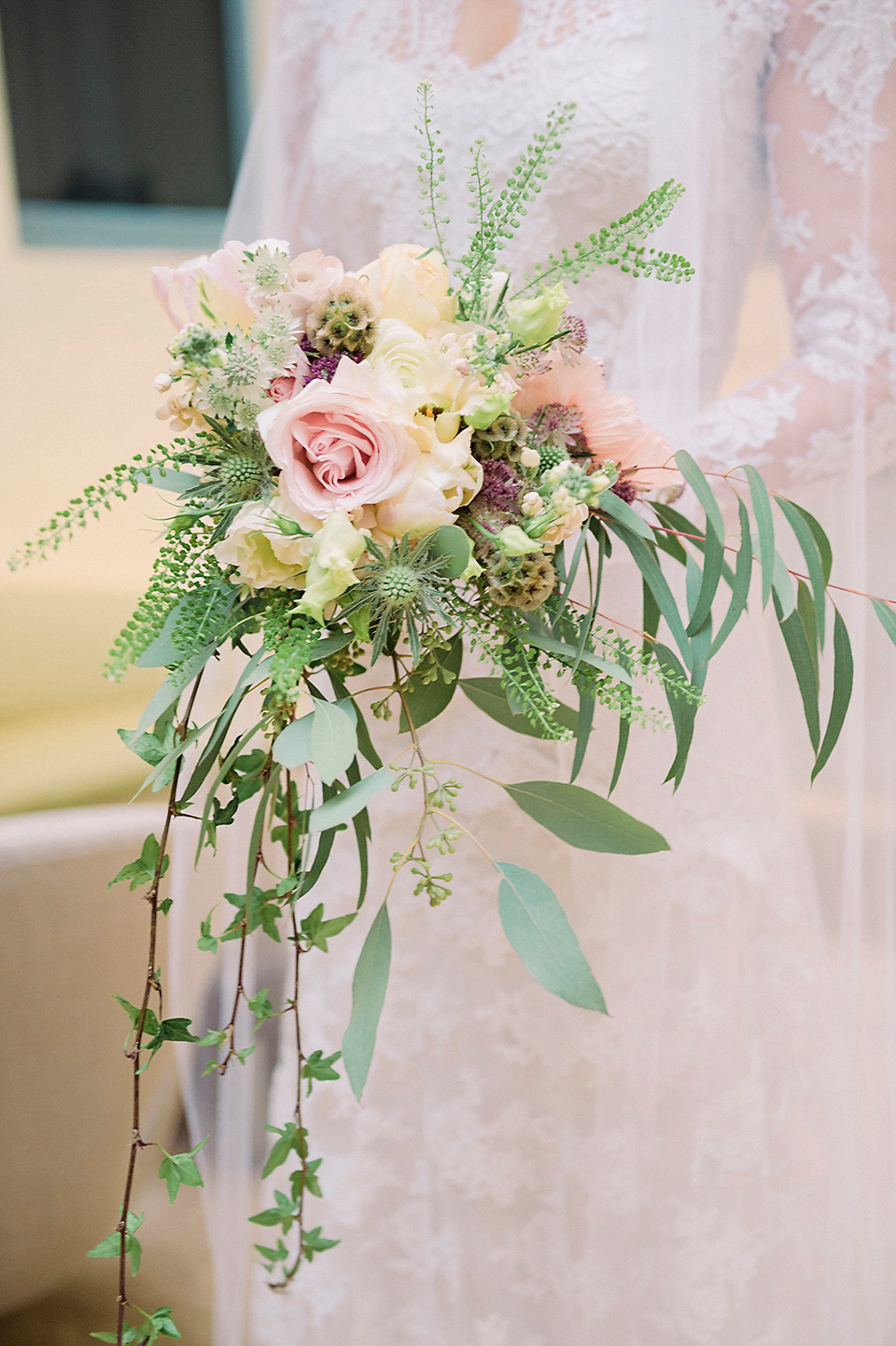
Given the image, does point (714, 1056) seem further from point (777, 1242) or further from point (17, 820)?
point (17, 820)

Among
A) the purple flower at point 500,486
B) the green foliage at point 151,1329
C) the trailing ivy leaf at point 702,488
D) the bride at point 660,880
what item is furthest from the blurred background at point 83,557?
the green foliage at point 151,1329

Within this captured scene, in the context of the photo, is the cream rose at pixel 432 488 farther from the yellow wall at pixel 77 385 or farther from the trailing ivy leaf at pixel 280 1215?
the yellow wall at pixel 77 385

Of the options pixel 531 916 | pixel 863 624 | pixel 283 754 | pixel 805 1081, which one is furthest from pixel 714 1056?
pixel 283 754

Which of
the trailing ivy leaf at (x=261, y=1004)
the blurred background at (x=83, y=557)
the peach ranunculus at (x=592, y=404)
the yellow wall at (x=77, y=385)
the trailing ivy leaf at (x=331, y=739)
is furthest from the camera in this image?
the yellow wall at (x=77, y=385)

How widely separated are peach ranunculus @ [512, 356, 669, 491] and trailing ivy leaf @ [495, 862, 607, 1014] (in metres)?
0.24

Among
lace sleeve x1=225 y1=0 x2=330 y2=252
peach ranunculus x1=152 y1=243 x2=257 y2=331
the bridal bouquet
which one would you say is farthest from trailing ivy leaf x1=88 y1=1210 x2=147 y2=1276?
lace sleeve x1=225 y1=0 x2=330 y2=252

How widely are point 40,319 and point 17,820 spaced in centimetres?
163

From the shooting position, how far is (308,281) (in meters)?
0.54

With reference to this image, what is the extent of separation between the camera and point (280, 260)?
53 cm

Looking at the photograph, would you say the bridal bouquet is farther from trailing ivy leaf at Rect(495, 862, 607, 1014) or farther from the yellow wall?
the yellow wall

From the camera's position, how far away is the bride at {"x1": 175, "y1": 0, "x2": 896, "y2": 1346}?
83cm

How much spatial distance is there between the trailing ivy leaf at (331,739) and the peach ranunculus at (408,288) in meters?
Result: 0.22

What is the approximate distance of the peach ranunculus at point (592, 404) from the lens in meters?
0.57

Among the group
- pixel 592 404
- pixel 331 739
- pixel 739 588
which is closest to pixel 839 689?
pixel 739 588
